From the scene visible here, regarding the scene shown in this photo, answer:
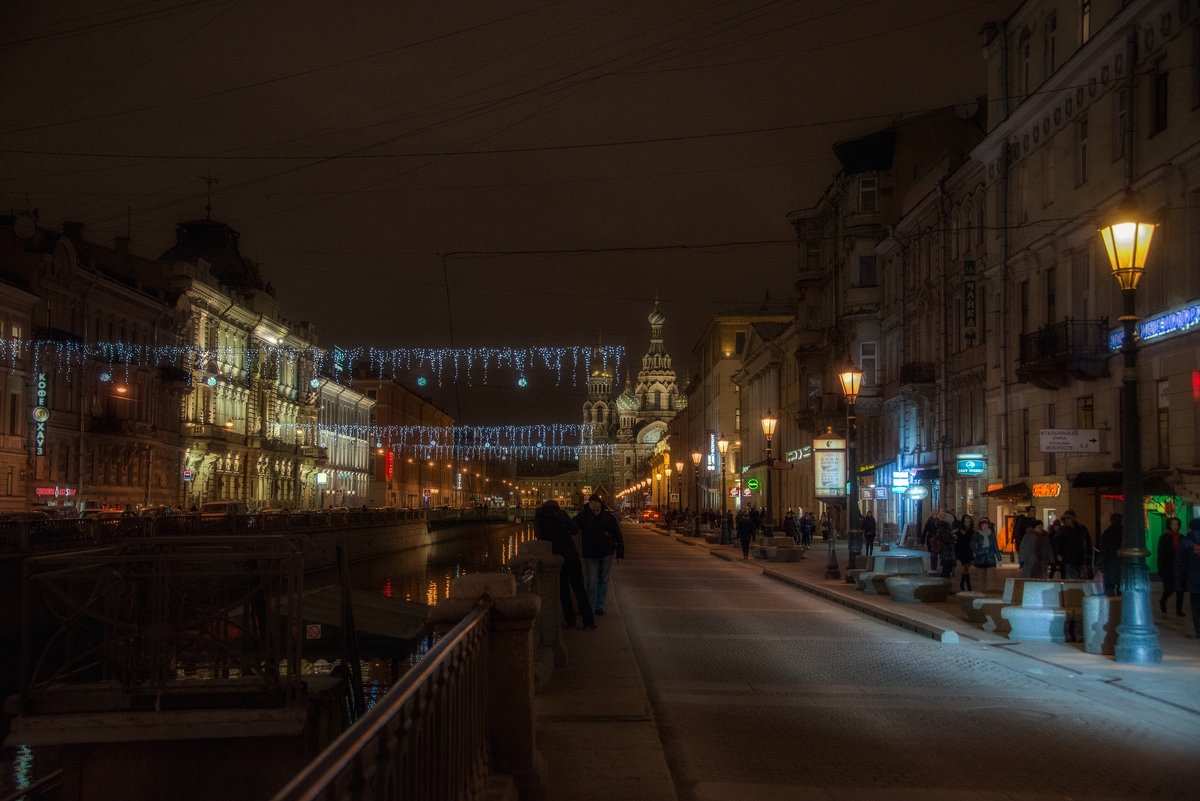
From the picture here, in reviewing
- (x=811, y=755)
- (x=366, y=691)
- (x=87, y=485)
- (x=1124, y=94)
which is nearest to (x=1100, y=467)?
(x=1124, y=94)

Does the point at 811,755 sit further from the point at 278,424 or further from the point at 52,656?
the point at 278,424

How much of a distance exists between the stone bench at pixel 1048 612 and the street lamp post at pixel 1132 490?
232 cm

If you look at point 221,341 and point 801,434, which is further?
point 221,341

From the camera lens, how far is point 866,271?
178 feet

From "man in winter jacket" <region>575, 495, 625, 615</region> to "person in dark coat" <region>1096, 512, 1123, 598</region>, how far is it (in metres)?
8.77

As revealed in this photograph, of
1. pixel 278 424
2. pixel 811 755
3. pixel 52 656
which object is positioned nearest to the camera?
pixel 811 755

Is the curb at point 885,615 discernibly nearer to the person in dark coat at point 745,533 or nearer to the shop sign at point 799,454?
the person in dark coat at point 745,533

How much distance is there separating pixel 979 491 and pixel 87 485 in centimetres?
3956

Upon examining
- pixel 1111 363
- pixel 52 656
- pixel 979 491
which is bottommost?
pixel 52 656

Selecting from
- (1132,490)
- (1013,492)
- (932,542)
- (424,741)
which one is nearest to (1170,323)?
(932,542)

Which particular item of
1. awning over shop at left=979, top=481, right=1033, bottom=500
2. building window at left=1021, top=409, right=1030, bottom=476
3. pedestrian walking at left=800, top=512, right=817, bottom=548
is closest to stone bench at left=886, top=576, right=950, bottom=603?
awning over shop at left=979, top=481, right=1033, bottom=500

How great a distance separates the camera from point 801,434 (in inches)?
2697

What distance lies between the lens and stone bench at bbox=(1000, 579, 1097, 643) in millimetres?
17156

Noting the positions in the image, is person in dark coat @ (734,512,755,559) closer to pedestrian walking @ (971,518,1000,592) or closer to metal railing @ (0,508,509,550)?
metal railing @ (0,508,509,550)
